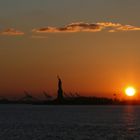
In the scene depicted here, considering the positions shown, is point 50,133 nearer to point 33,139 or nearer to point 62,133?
point 62,133

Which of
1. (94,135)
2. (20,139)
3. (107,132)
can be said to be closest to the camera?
(20,139)

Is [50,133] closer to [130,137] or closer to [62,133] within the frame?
[62,133]

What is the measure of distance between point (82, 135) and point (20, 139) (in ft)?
43.6

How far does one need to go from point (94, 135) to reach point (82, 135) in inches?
89.7

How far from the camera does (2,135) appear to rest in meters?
110

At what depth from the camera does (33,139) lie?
10250cm

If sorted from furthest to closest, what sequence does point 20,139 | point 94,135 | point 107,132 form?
point 107,132 → point 94,135 → point 20,139

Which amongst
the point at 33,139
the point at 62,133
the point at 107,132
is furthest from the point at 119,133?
the point at 33,139

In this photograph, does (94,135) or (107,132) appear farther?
(107,132)

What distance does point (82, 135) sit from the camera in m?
109

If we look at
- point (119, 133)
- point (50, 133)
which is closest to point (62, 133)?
point (50, 133)

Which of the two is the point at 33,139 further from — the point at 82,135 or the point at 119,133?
the point at 119,133

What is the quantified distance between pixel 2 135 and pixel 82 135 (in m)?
15.4

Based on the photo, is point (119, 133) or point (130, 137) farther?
point (119, 133)
